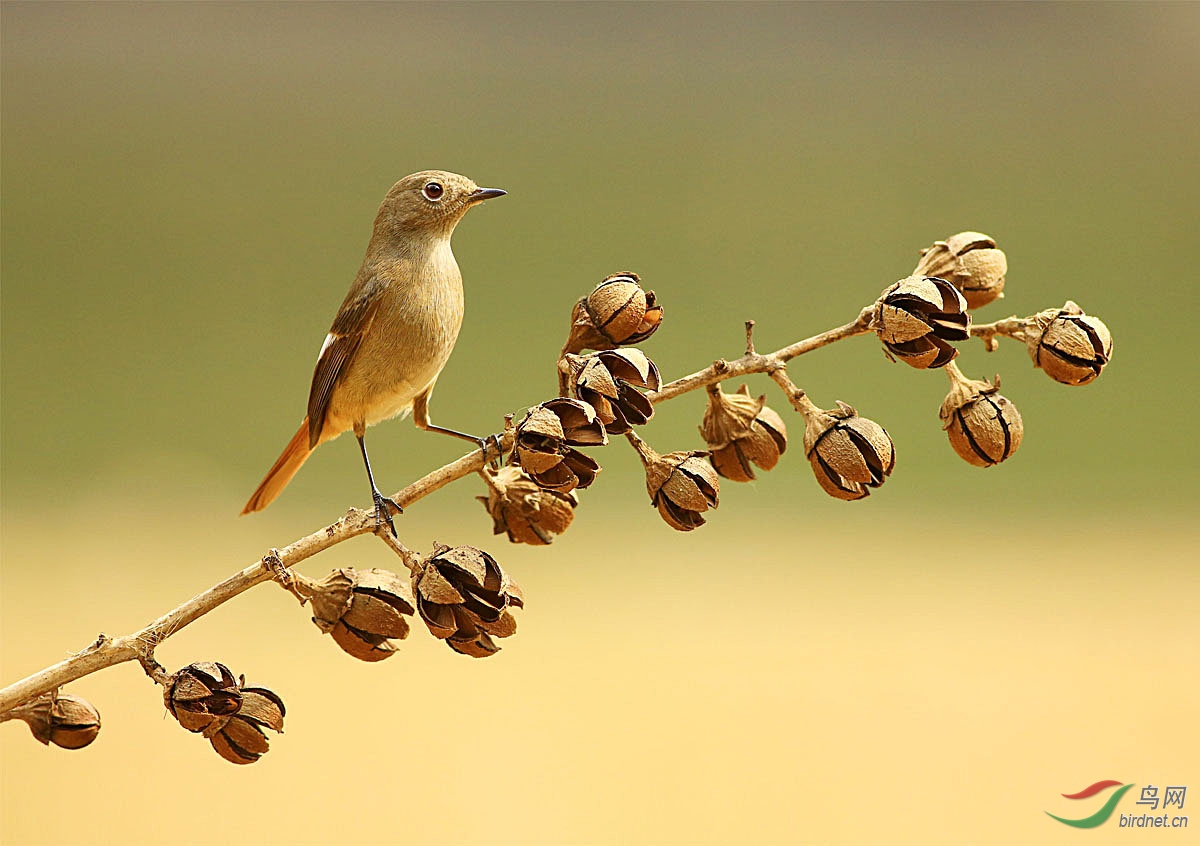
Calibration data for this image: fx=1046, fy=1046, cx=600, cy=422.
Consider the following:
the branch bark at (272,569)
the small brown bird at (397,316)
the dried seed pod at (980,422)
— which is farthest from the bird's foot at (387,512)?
the dried seed pod at (980,422)

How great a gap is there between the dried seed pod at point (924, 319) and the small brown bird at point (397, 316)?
246 millimetres

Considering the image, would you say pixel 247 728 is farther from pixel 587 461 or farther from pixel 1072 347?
pixel 1072 347

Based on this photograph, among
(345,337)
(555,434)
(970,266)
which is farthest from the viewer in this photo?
(345,337)

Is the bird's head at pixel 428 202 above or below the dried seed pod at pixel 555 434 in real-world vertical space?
above

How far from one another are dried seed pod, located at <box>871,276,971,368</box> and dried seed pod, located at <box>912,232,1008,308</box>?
0.25 ft

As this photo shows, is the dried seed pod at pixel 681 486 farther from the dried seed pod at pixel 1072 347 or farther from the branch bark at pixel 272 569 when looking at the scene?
the dried seed pod at pixel 1072 347

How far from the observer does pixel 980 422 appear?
1.42ft

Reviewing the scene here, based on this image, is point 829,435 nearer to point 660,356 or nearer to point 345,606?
point 345,606

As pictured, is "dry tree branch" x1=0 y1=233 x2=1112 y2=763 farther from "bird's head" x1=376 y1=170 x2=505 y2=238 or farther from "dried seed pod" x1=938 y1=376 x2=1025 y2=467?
"bird's head" x1=376 y1=170 x2=505 y2=238

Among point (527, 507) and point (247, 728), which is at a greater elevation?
point (527, 507)

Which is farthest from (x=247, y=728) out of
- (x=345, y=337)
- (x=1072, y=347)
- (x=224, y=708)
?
(x=1072, y=347)

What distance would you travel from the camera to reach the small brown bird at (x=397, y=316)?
56cm

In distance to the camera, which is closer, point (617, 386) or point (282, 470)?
point (617, 386)

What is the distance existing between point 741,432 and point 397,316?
7.9 inches
